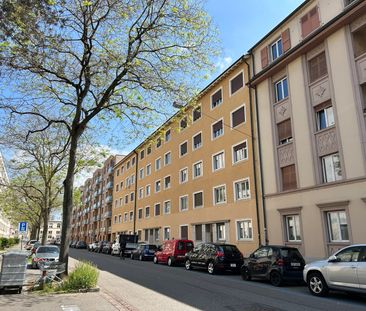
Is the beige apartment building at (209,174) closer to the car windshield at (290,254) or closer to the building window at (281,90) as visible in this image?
the building window at (281,90)

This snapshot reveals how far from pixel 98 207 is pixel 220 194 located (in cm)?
5316

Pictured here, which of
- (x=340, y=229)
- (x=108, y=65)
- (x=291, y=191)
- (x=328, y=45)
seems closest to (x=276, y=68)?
(x=328, y=45)

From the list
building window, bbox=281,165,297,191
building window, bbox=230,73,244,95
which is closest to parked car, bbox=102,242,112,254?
building window, bbox=230,73,244,95

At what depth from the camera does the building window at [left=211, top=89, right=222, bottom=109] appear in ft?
91.3

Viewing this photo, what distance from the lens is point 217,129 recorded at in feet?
90.7

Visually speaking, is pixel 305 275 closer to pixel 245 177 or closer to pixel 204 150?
pixel 245 177

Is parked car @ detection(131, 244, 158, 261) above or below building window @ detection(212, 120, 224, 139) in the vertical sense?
below

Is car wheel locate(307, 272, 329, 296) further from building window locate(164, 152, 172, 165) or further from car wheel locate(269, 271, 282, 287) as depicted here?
building window locate(164, 152, 172, 165)

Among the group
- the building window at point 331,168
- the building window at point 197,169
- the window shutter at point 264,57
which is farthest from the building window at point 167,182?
the building window at point 331,168

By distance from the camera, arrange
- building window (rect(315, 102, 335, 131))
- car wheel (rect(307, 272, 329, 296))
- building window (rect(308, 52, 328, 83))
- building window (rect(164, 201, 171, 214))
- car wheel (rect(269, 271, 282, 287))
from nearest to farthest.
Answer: car wheel (rect(307, 272, 329, 296)) → car wheel (rect(269, 271, 282, 287)) → building window (rect(315, 102, 335, 131)) → building window (rect(308, 52, 328, 83)) → building window (rect(164, 201, 171, 214))

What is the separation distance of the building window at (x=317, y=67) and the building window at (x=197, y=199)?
14.2 metres

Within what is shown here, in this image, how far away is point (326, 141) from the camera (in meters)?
16.9

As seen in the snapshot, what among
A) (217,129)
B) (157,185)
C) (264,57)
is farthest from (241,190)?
(157,185)

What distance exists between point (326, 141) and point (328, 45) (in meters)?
4.89
